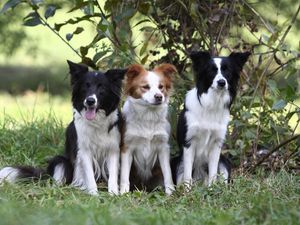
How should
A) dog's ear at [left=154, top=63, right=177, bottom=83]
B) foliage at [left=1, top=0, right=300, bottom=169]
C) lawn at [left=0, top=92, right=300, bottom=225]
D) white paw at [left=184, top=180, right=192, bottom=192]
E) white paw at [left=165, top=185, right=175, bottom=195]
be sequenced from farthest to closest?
foliage at [left=1, top=0, right=300, bottom=169]
dog's ear at [left=154, top=63, right=177, bottom=83]
white paw at [left=165, top=185, right=175, bottom=195]
white paw at [left=184, top=180, right=192, bottom=192]
lawn at [left=0, top=92, right=300, bottom=225]

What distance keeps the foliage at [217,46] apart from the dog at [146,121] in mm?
466

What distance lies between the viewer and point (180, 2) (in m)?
7.65

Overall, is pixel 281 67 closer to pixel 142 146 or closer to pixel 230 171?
pixel 230 171

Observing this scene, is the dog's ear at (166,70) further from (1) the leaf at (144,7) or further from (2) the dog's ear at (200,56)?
(1) the leaf at (144,7)

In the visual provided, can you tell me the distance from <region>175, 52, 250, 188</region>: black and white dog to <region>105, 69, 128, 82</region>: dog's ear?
2.27 feet

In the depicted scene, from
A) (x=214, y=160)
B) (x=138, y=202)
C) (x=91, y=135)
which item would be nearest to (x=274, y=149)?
(x=214, y=160)

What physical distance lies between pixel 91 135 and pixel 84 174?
1.32 feet

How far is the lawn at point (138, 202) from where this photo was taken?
495cm

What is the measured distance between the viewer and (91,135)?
6.85 m

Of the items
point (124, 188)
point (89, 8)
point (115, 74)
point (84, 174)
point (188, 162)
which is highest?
point (89, 8)

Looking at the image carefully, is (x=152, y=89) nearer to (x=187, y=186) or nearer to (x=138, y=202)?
(x=187, y=186)

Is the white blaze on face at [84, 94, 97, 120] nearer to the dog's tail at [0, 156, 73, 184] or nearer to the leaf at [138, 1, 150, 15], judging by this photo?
the dog's tail at [0, 156, 73, 184]

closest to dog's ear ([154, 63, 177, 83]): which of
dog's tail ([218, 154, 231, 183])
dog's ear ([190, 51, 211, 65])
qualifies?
dog's ear ([190, 51, 211, 65])

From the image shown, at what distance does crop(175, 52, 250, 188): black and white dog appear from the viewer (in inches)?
263
